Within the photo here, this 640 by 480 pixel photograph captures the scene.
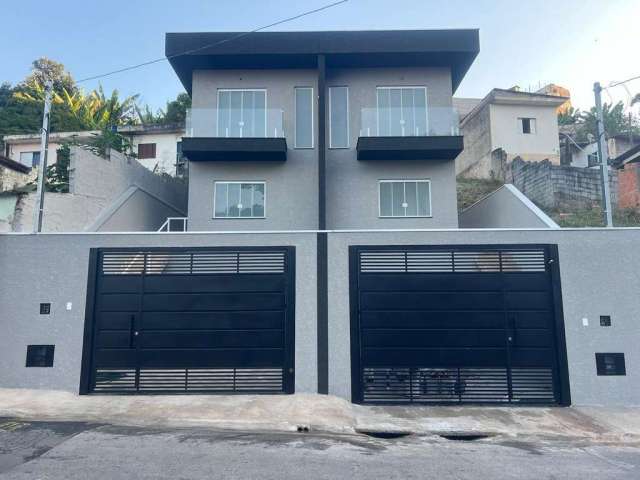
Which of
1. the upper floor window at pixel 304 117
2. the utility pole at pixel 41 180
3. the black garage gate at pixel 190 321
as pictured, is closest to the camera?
the black garage gate at pixel 190 321

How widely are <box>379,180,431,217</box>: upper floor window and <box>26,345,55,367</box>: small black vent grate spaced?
915cm

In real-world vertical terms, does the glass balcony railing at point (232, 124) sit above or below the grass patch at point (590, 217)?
above

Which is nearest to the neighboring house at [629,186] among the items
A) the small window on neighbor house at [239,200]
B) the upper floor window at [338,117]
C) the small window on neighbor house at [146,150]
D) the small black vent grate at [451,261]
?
the small black vent grate at [451,261]

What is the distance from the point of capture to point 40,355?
28.5ft

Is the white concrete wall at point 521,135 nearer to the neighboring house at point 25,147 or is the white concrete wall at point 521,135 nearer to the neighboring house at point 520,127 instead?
the neighboring house at point 520,127

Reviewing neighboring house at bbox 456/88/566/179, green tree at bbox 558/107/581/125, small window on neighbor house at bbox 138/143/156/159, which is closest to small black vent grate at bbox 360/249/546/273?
neighboring house at bbox 456/88/566/179

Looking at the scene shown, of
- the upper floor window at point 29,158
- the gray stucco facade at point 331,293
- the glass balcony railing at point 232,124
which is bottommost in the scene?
the gray stucco facade at point 331,293

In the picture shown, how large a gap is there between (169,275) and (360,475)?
5.63 m

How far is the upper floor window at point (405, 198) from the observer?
13469 millimetres

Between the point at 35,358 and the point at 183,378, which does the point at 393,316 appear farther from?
the point at 35,358

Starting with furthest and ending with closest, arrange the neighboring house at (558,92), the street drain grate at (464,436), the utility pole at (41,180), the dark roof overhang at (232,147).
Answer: the neighboring house at (558,92) → the dark roof overhang at (232,147) → the utility pole at (41,180) → the street drain grate at (464,436)

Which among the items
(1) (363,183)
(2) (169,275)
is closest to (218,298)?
(2) (169,275)

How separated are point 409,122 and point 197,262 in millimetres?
7598

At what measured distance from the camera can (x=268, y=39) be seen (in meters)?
13.0
